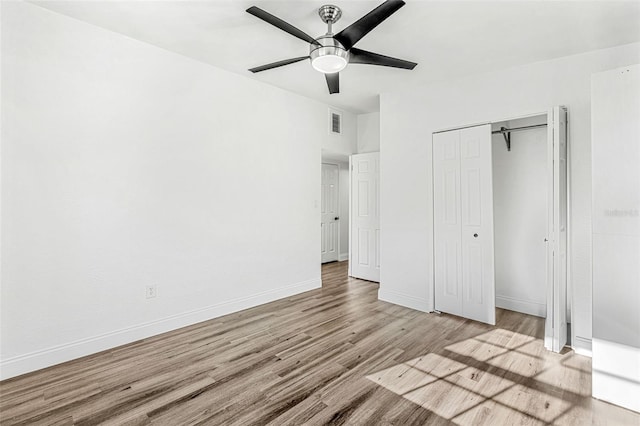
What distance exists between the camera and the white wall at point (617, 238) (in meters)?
2.04

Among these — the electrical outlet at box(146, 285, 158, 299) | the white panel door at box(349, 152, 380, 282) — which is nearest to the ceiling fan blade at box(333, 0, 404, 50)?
the electrical outlet at box(146, 285, 158, 299)

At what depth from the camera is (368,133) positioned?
5.32m

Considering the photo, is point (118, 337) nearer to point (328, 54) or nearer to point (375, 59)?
point (328, 54)

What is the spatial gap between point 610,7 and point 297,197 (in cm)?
352

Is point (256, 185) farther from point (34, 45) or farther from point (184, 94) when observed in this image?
point (34, 45)

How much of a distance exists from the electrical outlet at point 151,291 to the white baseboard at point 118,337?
26cm

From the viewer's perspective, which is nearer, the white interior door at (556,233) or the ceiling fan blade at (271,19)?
the ceiling fan blade at (271,19)

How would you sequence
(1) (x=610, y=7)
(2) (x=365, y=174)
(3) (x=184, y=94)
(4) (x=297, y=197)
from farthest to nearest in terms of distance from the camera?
1. (2) (x=365, y=174)
2. (4) (x=297, y=197)
3. (3) (x=184, y=94)
4. (1) (x=610, y=7)

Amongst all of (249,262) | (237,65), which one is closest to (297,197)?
(249,262)

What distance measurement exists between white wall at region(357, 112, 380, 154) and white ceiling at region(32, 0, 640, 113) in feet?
5.58

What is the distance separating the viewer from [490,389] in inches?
88.0

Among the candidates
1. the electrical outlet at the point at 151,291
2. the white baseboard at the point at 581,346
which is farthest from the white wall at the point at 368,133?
the electrical outlet at the point at 151,291

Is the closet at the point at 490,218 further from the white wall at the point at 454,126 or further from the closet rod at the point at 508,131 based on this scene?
the white wall at the point at 454,126

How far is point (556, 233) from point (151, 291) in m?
3.82
